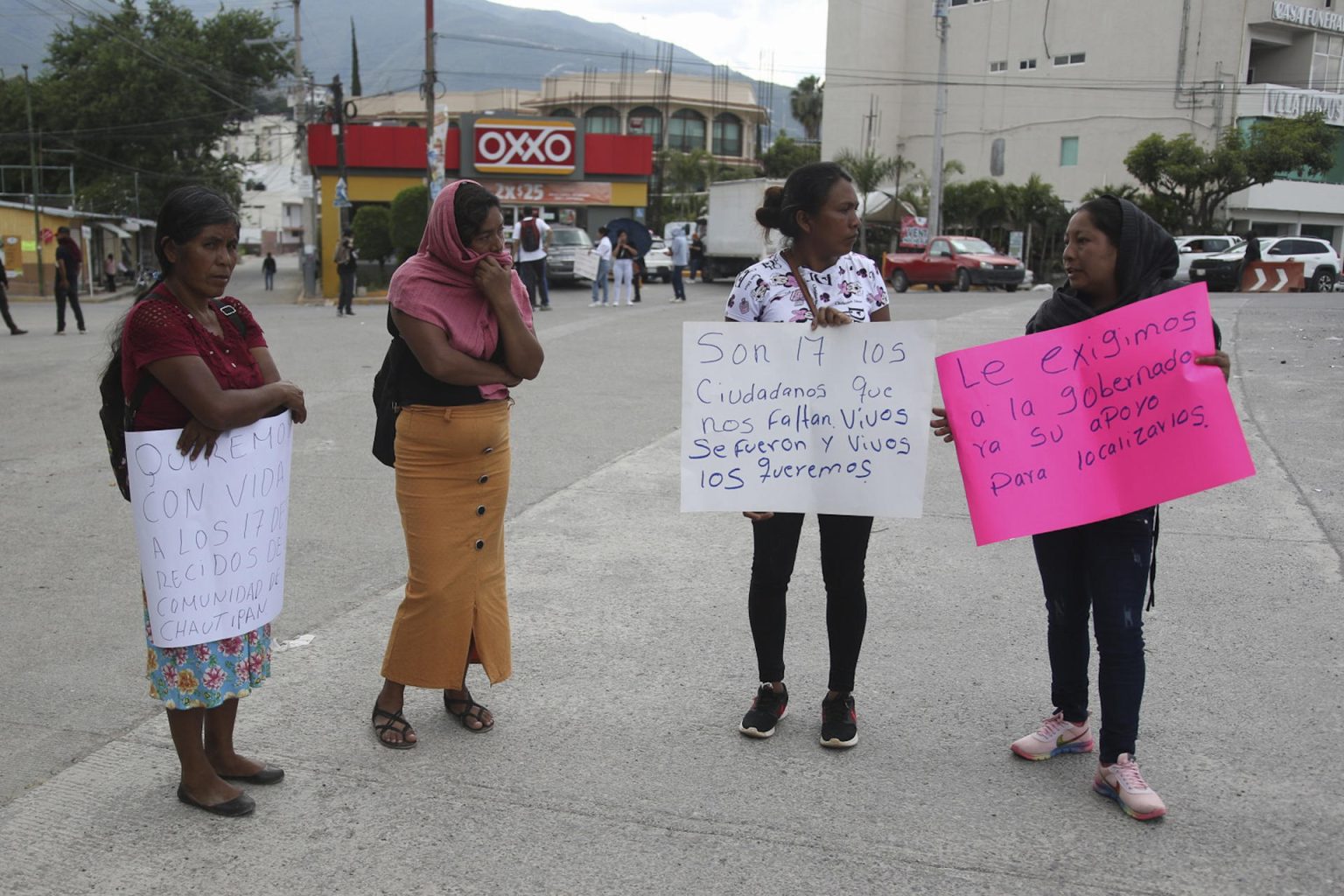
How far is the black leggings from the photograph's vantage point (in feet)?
A: 12.3

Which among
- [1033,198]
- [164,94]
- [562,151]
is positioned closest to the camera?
[562,151]

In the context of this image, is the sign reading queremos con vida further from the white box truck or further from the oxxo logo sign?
the oxxo logo sign

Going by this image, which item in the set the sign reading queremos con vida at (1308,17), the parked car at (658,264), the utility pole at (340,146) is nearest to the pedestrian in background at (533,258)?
the utility pole at (340,146)

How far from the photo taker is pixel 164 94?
50406mm

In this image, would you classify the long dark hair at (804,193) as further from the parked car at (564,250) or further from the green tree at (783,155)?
the green tree at (783,155)

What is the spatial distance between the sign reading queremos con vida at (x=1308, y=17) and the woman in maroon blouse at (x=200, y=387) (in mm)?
50347

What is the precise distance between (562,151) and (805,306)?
33471mm

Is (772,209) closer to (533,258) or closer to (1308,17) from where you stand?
(533,258)

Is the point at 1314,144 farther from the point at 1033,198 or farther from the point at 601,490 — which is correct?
the point at 601,490

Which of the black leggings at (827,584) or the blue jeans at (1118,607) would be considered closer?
the blue jeans at (1118,607)

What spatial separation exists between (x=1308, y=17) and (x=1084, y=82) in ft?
28.6

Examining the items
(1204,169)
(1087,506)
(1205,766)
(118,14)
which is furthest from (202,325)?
(118,14)

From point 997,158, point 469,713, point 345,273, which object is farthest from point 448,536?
point 997,158

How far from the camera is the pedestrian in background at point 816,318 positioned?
3.62 metres
